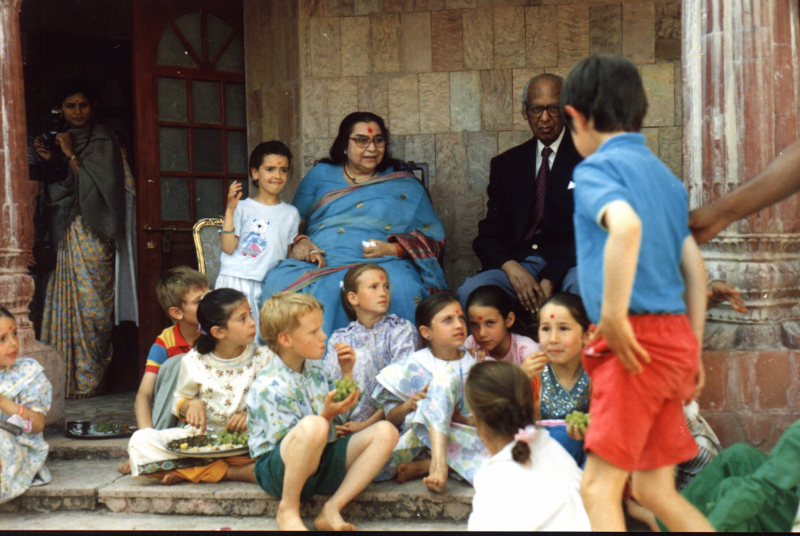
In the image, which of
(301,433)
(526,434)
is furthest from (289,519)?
(526,434)

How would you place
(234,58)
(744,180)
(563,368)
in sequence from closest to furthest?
1. (563,368)
2. (744,180)
3. (234,58)

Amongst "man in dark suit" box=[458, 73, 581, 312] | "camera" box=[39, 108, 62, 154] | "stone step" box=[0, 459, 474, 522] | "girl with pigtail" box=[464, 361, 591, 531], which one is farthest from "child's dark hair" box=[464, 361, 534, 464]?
"camera" box=[39, 108, 62, 154]

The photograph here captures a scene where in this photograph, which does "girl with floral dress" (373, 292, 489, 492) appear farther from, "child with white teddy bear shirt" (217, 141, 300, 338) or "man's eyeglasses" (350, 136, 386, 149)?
"man's eyeglasses" (350, 136, 386, 149)

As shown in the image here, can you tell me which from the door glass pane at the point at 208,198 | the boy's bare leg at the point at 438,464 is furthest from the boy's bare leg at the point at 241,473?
the door glass pane at the point at 208,198

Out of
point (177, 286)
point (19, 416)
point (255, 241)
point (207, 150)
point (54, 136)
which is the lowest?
point (19, 416)

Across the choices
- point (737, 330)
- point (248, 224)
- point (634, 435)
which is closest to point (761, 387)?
point (737, 330)

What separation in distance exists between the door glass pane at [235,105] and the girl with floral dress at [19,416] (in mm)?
2697

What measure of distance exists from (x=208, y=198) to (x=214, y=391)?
2.44 metres

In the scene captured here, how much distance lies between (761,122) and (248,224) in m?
2.76

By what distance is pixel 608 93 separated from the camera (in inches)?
80.3

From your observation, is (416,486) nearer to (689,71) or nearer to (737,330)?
(737,330)

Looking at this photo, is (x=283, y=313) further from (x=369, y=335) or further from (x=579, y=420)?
(x=579, y=420)

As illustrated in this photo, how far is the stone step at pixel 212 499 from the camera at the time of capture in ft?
10.4

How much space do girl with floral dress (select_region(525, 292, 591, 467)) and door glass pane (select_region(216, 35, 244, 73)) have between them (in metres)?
3.47
